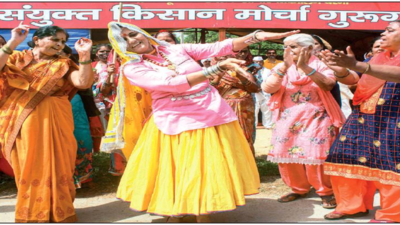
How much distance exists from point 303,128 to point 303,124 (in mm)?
42

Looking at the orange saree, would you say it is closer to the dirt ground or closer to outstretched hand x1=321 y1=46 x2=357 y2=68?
the dirt ground

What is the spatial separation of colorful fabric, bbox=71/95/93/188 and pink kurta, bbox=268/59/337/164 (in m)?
2.23

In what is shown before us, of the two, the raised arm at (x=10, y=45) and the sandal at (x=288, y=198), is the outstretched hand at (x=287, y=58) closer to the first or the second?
the sandal at (x=288, y=198)

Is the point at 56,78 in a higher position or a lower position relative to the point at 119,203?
higher

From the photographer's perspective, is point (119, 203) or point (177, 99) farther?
point (119, 203)

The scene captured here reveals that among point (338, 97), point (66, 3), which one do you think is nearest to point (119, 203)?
point (338, 97)

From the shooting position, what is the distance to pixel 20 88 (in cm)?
377

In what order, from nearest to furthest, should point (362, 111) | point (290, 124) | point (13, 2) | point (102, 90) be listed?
point (362, 111) → point (290, 124) → point (102, 90) → point (13, 2)

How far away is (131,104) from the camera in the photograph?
3.97m

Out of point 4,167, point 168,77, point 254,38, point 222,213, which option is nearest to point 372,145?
point 254,38

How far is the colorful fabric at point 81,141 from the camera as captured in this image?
16.7ft

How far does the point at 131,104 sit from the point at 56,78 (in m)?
0.70

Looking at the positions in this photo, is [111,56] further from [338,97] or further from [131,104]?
[338,97]

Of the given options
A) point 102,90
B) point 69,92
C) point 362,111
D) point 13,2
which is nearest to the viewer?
point 362,111
